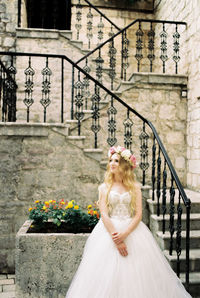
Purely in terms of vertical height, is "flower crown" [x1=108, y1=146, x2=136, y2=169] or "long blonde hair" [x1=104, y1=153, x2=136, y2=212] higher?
"flower crown" [x1=108, y1=146, x2=136, y2=169]

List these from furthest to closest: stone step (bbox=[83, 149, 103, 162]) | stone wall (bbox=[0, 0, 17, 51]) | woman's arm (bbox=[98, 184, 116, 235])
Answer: stone wall (bbox=[0, 0, 17, 51]) → stone step (bbox=[83, 149, 103, 162]) → woman's arm (bbox=[98, 184, 116, 235])

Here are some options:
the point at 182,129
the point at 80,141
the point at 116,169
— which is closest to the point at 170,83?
the point at 182,129

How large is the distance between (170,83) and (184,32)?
135 cm

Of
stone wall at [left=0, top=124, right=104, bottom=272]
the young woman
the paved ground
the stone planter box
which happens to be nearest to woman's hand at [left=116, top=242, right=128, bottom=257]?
the young woman

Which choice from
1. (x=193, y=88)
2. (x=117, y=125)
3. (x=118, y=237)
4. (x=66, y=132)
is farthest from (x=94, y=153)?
(x=193, y=88)

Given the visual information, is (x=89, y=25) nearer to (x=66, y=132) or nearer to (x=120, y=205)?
(x=66, y=132)

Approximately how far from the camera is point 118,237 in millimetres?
2486

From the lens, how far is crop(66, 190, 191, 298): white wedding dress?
235 centimetres

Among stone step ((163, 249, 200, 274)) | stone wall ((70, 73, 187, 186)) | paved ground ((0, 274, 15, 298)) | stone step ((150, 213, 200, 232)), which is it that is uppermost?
stone wall ((70, 73, 187, 186))

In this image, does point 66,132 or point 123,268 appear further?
point 66,132

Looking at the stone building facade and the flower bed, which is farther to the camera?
the stone building facade

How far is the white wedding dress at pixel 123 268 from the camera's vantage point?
7.71ft

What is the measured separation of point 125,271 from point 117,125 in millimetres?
3541

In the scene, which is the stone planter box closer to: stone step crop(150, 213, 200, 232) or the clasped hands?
the clasped hands
